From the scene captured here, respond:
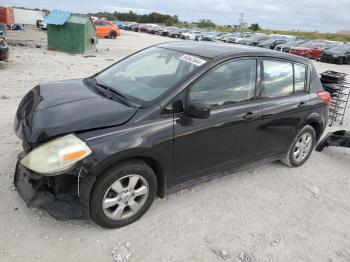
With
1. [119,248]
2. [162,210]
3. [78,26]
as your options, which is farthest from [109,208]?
[78,26]

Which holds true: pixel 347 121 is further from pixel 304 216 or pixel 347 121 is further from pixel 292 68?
pixel 304 216

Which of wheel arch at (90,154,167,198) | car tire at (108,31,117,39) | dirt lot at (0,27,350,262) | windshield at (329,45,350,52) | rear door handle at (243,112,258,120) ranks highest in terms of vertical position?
windshield at (329,45,350,52)

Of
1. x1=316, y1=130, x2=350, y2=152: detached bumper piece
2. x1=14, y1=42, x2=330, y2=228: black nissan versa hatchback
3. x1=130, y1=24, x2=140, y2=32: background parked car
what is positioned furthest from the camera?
x1=130, y1=24, x2=140, y2=32: background parked car

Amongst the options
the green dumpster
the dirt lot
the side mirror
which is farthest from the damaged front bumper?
the green dumpster

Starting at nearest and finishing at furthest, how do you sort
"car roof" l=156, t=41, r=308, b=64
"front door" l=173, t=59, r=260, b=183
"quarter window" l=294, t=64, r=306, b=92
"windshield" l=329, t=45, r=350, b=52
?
"front door" l=173, t=59, r=260, b=183
"car roof" l=156, t=41, r=308, b=64
"quarter window" l=294, t=64, r=306, b=92
"windshield" l=329, t=45, r=350, b=52

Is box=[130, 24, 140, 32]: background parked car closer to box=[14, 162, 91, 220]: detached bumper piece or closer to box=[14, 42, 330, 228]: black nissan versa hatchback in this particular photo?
box=[14, 42, 330, 228]: black nissan versa hatchback

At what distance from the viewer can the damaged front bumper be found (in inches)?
115

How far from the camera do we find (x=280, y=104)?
13.9 ft

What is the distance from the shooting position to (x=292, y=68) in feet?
14.8

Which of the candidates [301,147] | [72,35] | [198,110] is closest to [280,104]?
[301,147]

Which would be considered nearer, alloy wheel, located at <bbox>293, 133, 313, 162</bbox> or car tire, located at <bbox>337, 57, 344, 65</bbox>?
alloy wheel, located at <bbox>293, 133, 313, 162</bbox>

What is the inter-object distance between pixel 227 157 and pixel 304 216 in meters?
1.10

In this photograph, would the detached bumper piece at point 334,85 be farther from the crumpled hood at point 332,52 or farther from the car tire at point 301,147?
the crumpled hood at point 332,52

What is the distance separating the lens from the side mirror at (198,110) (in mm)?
3096
